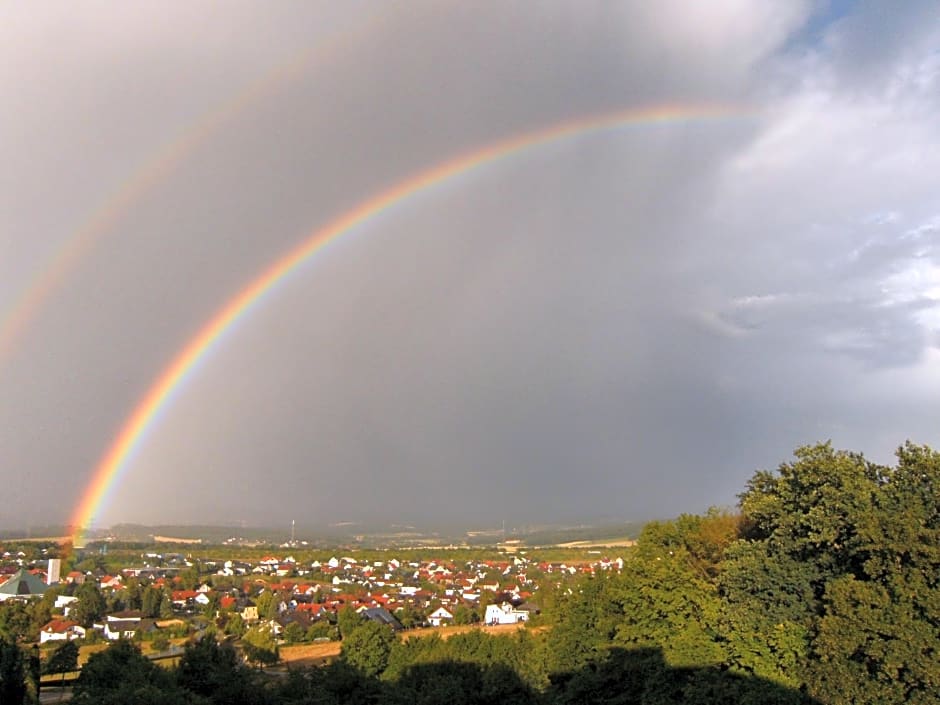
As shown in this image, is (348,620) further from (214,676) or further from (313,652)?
(214,676)

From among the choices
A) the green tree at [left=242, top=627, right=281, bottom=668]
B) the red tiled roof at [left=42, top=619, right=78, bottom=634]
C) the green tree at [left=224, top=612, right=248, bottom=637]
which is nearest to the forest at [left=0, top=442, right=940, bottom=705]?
the green tree at [left=242, top=627, right=281, bottom=668]

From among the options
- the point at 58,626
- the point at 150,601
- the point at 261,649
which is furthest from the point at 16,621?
the point at 150,601

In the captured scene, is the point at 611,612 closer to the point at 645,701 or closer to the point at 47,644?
the point at 645,701

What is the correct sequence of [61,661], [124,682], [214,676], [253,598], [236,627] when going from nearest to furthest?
[124,682] < [214,676] < [61,661] < [236,627] < [253,598]

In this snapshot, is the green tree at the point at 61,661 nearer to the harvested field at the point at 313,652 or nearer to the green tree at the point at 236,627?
the harvested field at the point at 313,652

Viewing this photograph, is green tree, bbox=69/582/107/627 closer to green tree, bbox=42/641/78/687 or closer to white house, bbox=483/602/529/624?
green tree, bbox=42/641/78/687

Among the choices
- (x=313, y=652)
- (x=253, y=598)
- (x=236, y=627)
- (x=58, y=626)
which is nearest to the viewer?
(x=313, y=652)
